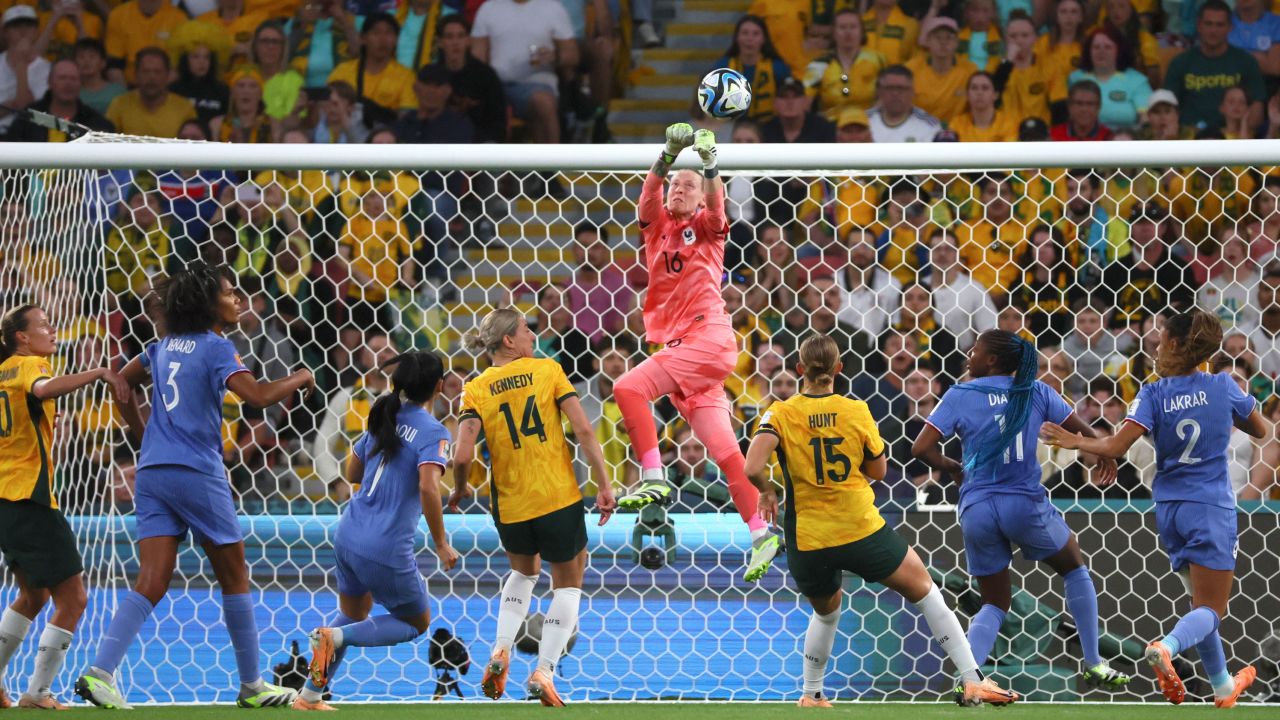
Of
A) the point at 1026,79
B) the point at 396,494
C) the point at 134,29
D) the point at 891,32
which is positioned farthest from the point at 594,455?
the point at 134,29

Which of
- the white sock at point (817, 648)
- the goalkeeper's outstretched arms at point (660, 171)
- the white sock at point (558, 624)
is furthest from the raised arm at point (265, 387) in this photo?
the white sock at point (817, 648)

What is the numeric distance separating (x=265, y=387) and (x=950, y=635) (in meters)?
2.71

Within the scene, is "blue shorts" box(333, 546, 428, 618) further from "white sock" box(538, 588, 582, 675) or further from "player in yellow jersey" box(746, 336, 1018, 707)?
"player in yellow jersey" box(746, 336, 1018, 707)

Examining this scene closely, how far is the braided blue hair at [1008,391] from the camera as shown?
19.1 feet

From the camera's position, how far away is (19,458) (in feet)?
19.1

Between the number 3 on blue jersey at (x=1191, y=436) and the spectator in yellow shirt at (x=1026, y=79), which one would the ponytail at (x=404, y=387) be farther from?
the spectator in yellow shirt at (x=1026, y=79)

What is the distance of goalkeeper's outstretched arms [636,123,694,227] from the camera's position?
5.50 m

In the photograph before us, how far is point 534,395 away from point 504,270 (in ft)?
12.9

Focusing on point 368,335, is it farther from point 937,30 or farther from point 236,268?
point 937,30

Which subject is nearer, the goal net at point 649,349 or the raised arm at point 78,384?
the raised arm at point 78,384

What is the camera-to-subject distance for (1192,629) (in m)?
5.61

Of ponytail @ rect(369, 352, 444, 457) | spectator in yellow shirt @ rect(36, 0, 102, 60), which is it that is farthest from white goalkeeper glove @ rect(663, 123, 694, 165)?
spectator in yellow shirt @ rect(36, 0, 102, 60)

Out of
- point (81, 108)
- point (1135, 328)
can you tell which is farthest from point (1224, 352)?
point (81, 108)

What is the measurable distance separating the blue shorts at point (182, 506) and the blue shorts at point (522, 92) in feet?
20.4
